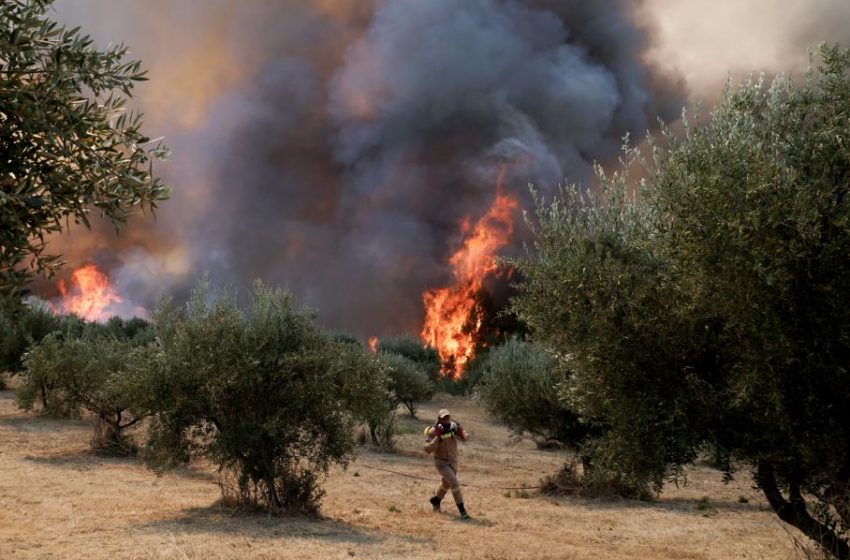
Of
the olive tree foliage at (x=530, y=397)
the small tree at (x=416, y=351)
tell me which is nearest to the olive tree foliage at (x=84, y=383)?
the olive tree foliage at (x=530, y=397)

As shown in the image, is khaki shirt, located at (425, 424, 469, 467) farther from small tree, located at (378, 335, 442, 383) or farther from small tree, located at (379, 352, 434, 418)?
small tree, located at (378, 335, 442, 383)

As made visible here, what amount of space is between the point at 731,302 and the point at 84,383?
2667 cm

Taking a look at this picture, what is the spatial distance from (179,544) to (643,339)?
895 centimetres

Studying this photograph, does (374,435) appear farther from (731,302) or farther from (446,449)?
(731,302)

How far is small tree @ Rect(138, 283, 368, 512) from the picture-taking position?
15680 millimetres

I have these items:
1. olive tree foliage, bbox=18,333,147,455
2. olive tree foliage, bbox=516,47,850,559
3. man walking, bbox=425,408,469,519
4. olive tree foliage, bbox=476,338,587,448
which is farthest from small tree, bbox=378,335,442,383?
olive tree foliage, bbox=516,47,850,559

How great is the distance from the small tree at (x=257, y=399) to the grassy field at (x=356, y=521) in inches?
45.8

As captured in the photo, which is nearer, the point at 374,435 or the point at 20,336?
the point at 374,435

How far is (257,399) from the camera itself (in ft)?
52.6

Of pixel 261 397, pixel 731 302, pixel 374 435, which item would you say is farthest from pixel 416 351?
pixel 731 302

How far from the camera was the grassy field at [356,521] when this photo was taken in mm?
12797

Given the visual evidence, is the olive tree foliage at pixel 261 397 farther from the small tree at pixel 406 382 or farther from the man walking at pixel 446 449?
the small tree at pixel 406 382

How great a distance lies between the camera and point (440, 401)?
56.7 meters

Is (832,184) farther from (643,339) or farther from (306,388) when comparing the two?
(306,388)
